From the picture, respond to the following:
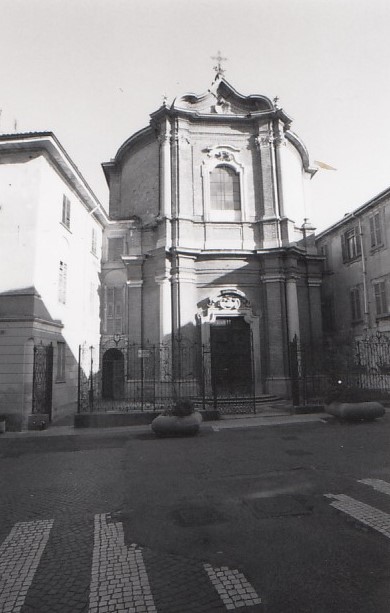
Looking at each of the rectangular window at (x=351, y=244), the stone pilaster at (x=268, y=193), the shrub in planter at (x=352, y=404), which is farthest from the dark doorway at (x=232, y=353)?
the rectangular window at (x=351, y=244)

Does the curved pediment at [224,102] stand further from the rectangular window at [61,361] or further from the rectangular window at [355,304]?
the rectangular window at [61,361]

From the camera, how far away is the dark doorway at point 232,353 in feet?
58.3

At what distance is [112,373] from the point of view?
19.8m

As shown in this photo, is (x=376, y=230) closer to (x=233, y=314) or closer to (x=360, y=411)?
(x=233, y=314)

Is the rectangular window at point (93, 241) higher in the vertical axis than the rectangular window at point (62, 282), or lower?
higher

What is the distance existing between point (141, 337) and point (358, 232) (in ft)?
45.5

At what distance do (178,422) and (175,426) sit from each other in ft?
0.44

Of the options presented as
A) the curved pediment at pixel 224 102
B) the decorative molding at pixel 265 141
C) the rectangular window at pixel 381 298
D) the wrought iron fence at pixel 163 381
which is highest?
the curved pediment at pixel 224 102

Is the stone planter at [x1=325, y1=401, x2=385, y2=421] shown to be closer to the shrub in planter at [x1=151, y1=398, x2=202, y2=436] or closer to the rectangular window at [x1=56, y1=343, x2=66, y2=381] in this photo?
the shrub in planter at [x1=151, y1=398, x2=202, y2=436]

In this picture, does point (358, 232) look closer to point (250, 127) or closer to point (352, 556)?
point (250, 127)

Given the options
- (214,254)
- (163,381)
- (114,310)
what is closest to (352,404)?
(163,381)

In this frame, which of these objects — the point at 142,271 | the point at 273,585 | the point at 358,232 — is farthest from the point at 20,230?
the point at 358,232

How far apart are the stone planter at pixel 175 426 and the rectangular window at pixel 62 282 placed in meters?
7.30

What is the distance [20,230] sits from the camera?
46.8ft
